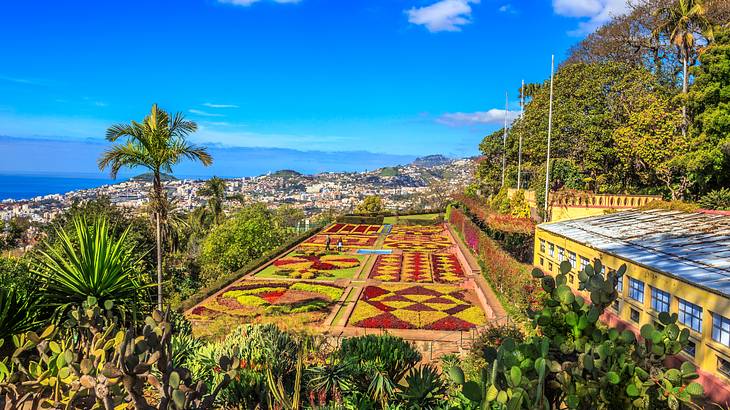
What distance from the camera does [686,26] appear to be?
27.4 metres

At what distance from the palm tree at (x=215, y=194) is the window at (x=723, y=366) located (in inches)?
1657

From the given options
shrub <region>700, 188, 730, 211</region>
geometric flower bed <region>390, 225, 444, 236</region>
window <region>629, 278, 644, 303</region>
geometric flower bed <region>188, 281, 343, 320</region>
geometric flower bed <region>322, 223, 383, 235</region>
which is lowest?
geometric flower bed <region>188, 281, 343, 320</region>

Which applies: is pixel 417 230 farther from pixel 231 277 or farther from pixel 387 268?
pixel 231 277

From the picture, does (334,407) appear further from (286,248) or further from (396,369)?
(286,248)

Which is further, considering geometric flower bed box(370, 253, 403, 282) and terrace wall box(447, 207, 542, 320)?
geometric flower bed box(370, 253, 403, 282)

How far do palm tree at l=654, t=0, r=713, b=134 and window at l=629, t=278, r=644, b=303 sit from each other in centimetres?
1985

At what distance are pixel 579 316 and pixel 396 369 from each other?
5.67 meters

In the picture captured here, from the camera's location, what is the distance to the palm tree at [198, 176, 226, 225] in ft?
148

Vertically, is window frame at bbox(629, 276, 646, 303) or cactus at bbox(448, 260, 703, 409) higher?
cactus at bbox(448, 260, 703, 409)

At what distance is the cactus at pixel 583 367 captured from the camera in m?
3.07

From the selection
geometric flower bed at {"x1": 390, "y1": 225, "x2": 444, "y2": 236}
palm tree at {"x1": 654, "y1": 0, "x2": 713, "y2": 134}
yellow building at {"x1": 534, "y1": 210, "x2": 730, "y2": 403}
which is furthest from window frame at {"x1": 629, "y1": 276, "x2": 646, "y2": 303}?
geometric flower bed at {"x1": 390, "y1": 225, "x2": 444, "y2": 236}

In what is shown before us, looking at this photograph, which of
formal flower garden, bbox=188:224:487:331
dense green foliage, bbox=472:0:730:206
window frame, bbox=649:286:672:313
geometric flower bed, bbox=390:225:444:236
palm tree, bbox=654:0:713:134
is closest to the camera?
window frame, bbox=649:286:672:313

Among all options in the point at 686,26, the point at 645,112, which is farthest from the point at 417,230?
the point at 686,26

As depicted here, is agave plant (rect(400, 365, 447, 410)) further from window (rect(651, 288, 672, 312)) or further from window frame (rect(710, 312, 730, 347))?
window (rect(651, 288, 672, 312))
